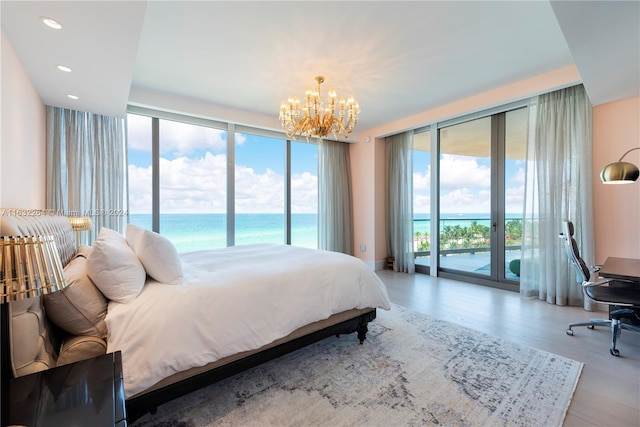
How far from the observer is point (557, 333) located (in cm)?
266

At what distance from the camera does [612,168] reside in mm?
2523

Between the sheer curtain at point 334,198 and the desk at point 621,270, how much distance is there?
13.0 feet

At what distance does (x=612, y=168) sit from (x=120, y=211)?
556 cm

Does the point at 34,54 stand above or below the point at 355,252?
above

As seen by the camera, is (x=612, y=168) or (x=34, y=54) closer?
(x=34, y=54)

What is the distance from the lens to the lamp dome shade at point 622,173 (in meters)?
2.44

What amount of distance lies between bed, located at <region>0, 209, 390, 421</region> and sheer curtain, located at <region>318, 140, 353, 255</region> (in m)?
3.38

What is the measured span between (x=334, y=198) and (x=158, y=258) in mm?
4259

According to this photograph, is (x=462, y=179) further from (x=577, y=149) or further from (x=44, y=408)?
(x=44, y=408)

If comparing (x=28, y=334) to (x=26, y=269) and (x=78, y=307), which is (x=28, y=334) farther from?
(x=26, y=269)

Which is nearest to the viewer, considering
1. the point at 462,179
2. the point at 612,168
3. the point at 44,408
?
the point at 44,408

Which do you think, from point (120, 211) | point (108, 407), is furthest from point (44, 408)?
point (120, 211)

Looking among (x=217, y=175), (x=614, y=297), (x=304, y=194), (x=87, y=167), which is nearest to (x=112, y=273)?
(x=87, y=167)

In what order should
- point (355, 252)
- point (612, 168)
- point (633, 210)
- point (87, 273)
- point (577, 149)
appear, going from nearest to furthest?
point (87, 273) → point (612, 168) → point (633, 210) → point (577, 149) → point (355, 252)
